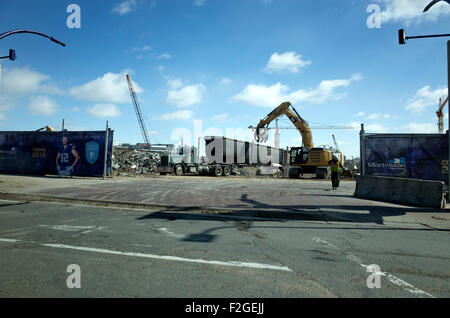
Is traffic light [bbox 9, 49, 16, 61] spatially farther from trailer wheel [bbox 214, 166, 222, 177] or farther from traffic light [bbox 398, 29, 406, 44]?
trailer wheel [bbox 214, 166, 222, 177]

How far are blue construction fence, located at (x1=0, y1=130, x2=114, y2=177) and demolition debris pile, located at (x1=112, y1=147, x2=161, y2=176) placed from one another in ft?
27.1

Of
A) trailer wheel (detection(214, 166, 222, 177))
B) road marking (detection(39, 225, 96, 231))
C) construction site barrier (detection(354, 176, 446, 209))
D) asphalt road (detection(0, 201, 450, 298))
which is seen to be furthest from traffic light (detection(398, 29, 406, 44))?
trailer wheel (detection(214, 166, 222, 177))

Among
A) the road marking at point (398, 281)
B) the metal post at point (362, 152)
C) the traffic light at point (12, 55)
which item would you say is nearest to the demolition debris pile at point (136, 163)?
the traffic light at point (12, 55)

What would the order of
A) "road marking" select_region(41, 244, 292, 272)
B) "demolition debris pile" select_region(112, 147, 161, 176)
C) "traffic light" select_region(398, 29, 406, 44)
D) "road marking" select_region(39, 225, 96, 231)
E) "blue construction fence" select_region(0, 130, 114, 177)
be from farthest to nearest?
"demolition debris pile" select_region(112, 147, 161, 176)
"blue construction fence" select_region(0, 130, 114, 177)
"traffic light" select_region(398, 29, 406, 44)
"road marking" select_region(39, 225, 96, 231)
"road marking" select_region(41, 244, 292, 272)

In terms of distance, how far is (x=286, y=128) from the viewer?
114 meters

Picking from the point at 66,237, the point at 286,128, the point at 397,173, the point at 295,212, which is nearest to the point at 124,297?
the point at 66,237

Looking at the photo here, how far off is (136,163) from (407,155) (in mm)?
28453

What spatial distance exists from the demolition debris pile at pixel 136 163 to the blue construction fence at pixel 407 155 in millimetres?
23755

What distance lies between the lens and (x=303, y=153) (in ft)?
88.2

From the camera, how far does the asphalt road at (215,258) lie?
10.4ft

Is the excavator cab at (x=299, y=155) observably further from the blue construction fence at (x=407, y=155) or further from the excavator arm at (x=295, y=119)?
the blue construction fence at (x=407, y=155)

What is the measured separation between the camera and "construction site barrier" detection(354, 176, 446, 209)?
9664mm

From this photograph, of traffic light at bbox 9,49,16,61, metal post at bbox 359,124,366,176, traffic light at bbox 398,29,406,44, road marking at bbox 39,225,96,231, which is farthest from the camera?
metal post at bbox 359,124,366,176

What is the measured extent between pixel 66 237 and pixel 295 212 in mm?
6047
